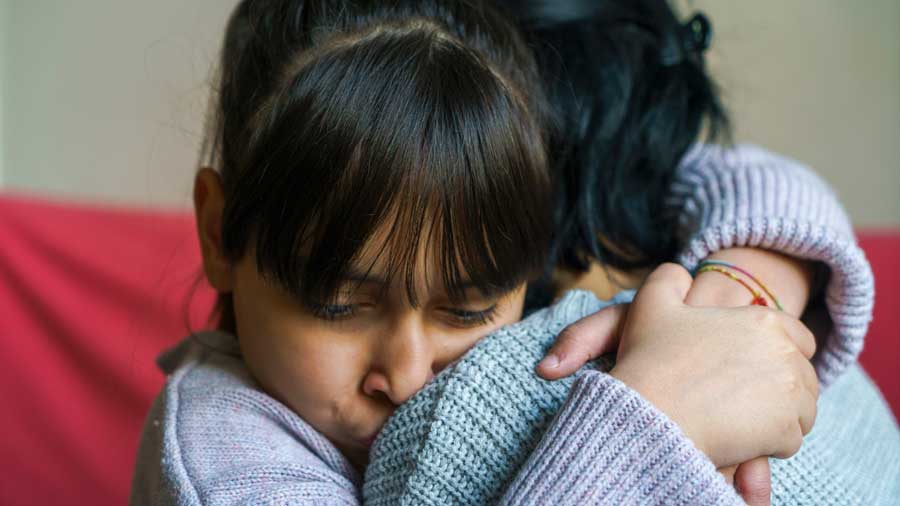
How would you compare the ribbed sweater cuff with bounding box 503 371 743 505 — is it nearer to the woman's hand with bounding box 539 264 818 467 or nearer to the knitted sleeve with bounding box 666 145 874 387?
the woman's hand with bounding box 539 264 818 467

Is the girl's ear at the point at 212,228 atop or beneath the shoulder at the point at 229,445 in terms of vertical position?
atop

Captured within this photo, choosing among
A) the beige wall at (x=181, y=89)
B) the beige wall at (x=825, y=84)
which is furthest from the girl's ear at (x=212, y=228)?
the beige wall at (x=825, y=84)

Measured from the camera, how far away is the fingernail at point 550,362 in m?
0.57

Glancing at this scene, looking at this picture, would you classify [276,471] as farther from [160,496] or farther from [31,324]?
[31,324]

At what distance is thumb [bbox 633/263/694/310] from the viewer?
598 mm

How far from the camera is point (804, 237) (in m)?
0.69

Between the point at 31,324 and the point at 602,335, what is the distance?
0.90 m

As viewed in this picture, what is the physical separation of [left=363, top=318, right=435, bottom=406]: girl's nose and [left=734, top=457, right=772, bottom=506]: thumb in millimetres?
211

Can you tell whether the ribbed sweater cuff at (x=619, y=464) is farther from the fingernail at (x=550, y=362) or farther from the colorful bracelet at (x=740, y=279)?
the colorful bracelet at (x=740, y=279)

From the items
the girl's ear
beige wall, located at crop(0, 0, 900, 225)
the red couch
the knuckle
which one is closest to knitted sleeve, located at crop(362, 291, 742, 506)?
the knuckle

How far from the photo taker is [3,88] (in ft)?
5.69

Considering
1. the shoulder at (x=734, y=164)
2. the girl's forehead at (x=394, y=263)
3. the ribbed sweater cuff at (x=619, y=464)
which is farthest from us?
the shoulder at (x=734, y=164)

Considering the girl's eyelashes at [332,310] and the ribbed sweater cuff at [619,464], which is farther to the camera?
the girl's eyelashes at [332,310]

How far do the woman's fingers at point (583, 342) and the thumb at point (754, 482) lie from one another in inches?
4.5
